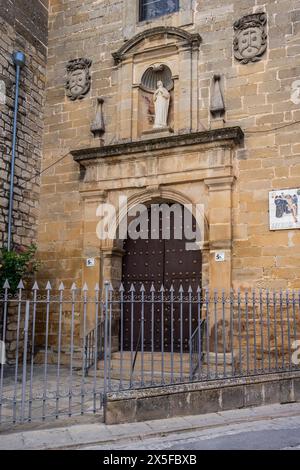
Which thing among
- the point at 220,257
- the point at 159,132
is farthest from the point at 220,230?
the point at 159,132

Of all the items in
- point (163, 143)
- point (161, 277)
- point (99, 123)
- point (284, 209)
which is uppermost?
point (99, 123)

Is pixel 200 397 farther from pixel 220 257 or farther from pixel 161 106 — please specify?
pixel 161 106

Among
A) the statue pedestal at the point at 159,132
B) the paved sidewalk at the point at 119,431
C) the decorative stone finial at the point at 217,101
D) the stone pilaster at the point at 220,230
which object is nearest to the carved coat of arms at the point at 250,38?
the decorative stone finial at the point at 217,101

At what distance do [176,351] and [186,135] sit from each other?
3705 millimetres

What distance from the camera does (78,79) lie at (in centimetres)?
1037

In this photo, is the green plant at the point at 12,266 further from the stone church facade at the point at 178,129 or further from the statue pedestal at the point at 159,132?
the statue pedestal at the point at 159,132

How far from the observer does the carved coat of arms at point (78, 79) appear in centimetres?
1027

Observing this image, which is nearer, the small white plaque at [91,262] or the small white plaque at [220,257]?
the small white plaque at [220,257]

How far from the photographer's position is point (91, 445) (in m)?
4.37

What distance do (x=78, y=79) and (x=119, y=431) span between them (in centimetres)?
762

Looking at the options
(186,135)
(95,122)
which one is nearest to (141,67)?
(95,122)

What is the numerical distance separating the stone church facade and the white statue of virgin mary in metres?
0.15

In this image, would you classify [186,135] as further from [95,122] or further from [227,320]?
[227,320]

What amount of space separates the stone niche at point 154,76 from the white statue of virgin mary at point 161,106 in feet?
0.41
